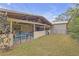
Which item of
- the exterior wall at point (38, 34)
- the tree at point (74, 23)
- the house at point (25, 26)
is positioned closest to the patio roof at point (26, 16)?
the house at point (25, 26)

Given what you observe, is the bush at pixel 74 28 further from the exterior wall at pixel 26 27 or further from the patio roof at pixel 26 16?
the exterior wall at pixel 26 27

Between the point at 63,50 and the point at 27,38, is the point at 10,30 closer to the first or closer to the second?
the point at 27,38

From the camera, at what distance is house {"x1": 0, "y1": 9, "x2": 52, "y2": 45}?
2885mm

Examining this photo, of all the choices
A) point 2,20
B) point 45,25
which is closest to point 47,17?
point 45,25

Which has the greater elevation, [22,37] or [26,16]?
[26,16]

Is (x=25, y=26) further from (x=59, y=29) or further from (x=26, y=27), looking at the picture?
(x=59, y=29)

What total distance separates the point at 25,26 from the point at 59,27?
1.19 ft

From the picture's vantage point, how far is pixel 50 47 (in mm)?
2893

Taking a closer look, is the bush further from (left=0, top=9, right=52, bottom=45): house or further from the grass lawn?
(left=0, top=9, right=52, bottom=45): house

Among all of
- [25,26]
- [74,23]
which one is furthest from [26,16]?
[74,23]

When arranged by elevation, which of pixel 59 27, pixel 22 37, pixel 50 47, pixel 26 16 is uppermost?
pixel 26 16

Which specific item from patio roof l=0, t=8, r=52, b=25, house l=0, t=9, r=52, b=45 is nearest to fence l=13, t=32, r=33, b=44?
house l=0, t=9, r=52, b=45

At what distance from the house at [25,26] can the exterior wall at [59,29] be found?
0.18 ft

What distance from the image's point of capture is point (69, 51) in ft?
9.46
